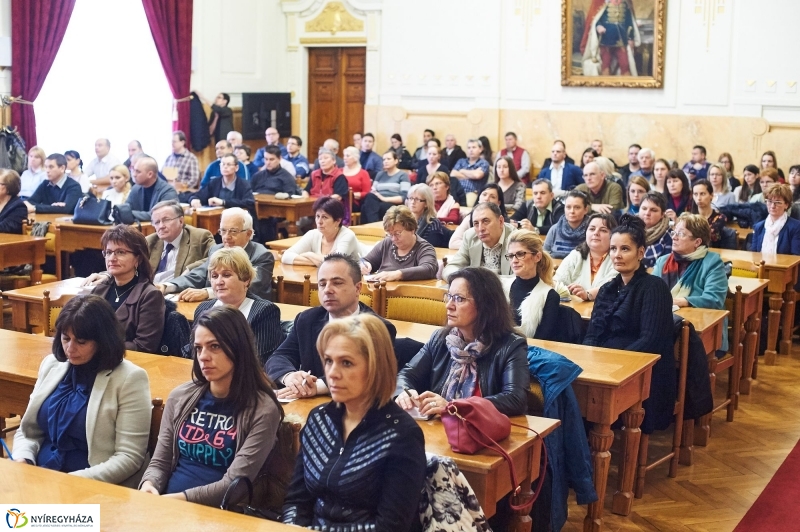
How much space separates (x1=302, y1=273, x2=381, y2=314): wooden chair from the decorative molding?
9999mm

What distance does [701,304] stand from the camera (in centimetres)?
582

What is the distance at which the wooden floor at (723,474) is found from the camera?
470 cm

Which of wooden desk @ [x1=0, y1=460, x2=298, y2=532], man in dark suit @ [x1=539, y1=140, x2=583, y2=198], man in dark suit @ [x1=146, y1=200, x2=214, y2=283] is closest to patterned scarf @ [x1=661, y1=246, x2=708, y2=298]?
man in dark suit @ [x1=146, y1=200, x2=214, y2=283]

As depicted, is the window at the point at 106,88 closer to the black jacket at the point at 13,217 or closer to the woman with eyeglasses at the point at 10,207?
the woman with eyeglasses at the point at 10,207

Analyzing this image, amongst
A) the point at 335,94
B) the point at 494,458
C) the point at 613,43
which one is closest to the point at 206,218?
the point at 613,43

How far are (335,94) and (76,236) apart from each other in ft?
26.2

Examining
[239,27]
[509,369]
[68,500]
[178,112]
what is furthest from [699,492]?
[239,27]

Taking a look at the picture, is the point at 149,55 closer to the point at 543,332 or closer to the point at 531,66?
the point at 531,66

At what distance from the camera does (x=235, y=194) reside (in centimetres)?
1048

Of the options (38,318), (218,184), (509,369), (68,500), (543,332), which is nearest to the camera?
(68,500)

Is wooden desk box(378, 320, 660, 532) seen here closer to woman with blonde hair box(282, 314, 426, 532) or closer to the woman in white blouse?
woman with blonde hair box(282, 314, 426, 532)

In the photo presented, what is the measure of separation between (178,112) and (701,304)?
399 inches

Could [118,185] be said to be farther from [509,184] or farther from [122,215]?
[509,184]

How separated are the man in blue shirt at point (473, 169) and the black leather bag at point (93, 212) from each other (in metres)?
5.26
